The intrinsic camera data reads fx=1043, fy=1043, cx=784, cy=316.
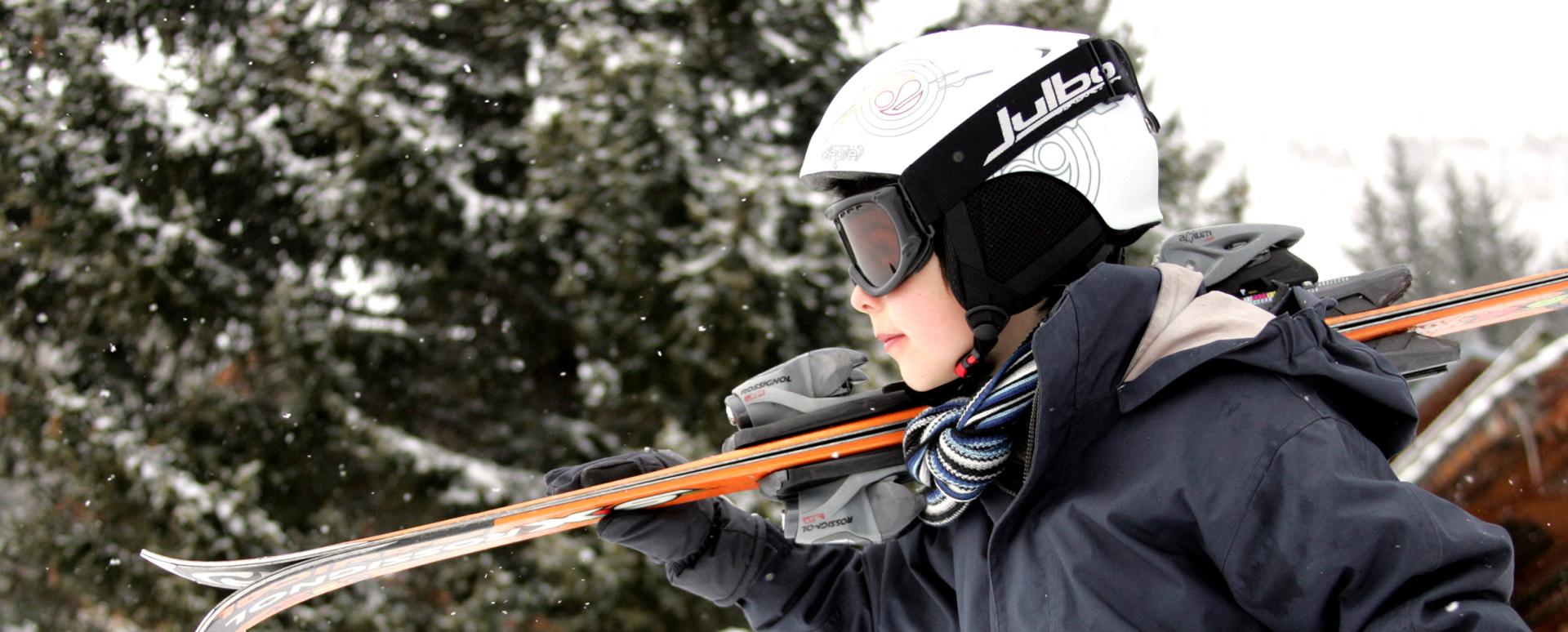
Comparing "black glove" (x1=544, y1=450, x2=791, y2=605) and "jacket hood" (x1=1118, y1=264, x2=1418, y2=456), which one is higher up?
"jacket hood" (x1=1118, y1=264, x2=1418, y2=456)

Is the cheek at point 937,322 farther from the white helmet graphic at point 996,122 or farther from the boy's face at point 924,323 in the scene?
the white helmet graphic at point 996,122

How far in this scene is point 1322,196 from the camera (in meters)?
26.5

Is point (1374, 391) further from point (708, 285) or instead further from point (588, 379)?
point (588, 379)

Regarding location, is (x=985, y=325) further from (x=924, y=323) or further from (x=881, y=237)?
(x=881, y=237)

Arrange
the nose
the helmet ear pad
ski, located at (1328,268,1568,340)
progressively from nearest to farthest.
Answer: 1. the helmet ear pad
2. the nose
3. ski, located at (1328,268,1568,340)

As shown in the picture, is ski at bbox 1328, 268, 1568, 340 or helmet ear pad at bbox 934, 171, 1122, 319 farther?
ski at bbox 1328, 268, 1568, 340

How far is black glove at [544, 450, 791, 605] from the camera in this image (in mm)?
2238

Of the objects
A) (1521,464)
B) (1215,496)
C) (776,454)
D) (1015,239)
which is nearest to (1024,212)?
(1015,239)

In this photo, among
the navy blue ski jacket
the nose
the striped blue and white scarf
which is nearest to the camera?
the navy blue ski jacket

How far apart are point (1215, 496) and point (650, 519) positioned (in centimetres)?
121

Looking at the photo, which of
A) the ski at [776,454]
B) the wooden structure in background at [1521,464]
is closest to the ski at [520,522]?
the ski at [776,454]

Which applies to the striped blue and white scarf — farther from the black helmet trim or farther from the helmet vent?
the black helmet trim

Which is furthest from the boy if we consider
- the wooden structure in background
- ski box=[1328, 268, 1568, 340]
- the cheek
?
the wooden structure in background

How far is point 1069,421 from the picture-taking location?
159cm
